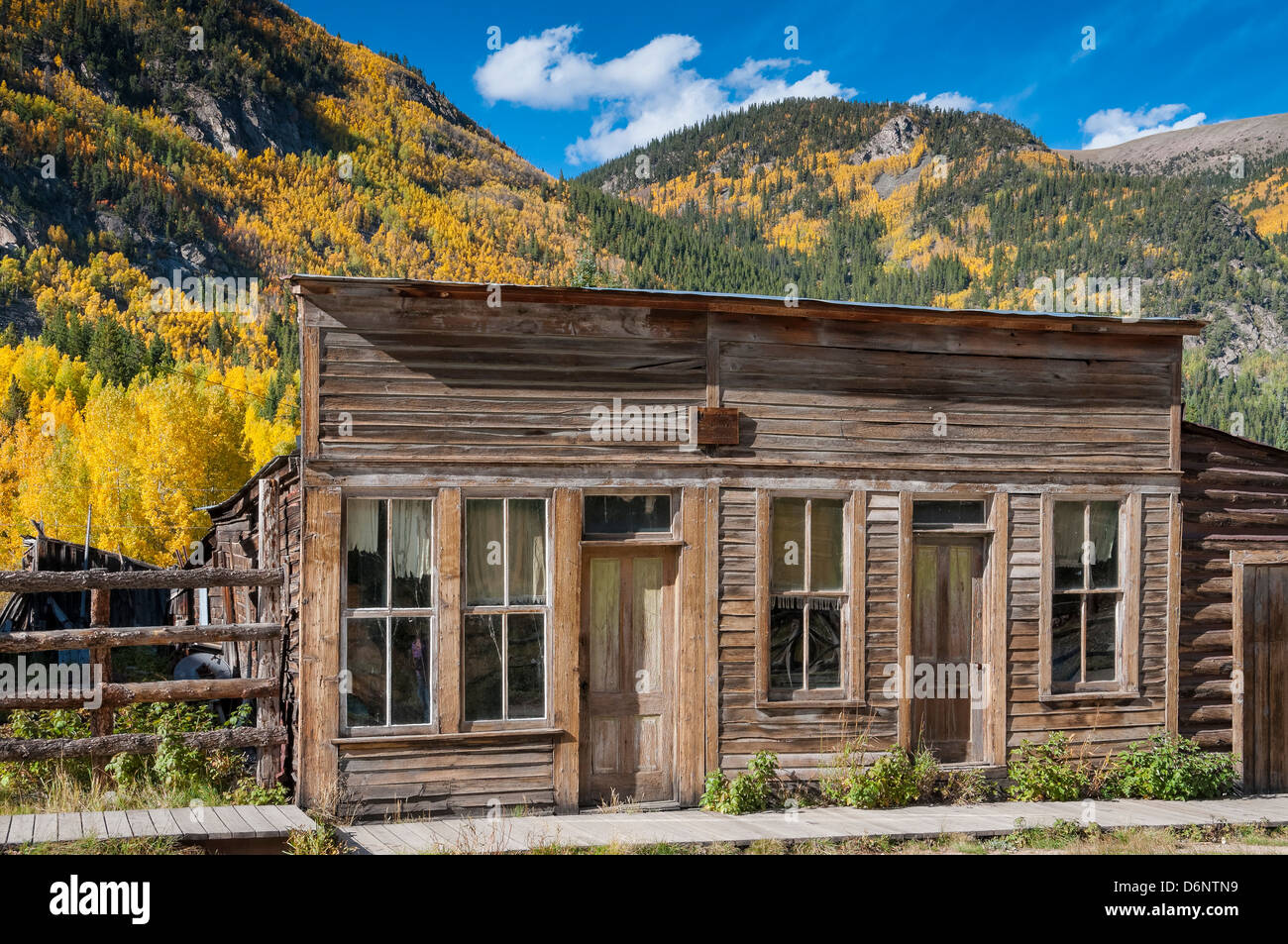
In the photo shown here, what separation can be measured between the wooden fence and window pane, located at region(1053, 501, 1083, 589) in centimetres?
733

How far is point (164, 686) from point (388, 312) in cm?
355

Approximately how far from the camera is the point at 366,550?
351 inches

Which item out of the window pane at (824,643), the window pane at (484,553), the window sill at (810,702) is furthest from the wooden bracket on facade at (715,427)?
the window sill at (810,702)

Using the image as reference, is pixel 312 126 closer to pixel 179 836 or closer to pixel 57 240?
pixel 57 240

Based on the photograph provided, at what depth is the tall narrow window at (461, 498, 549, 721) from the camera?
912 cm

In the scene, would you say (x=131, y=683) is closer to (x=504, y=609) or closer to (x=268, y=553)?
(x=268, y=553)

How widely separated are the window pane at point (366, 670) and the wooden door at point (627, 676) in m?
1.70

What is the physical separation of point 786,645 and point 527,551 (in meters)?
2.54

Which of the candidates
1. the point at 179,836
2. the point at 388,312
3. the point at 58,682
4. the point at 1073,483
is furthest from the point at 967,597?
the point at 58,682

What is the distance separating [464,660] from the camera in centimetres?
908

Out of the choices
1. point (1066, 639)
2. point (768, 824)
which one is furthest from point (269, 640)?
point (1066, 639)

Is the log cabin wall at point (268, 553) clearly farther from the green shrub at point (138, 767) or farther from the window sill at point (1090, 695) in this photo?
the window sill at point (1090, 695)

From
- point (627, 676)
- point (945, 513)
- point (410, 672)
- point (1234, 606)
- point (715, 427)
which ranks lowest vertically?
point (627, 676)

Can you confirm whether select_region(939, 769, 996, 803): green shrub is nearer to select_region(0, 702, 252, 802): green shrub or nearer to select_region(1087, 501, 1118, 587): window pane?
select_region(1087, 501, 1118, 587): window pane
